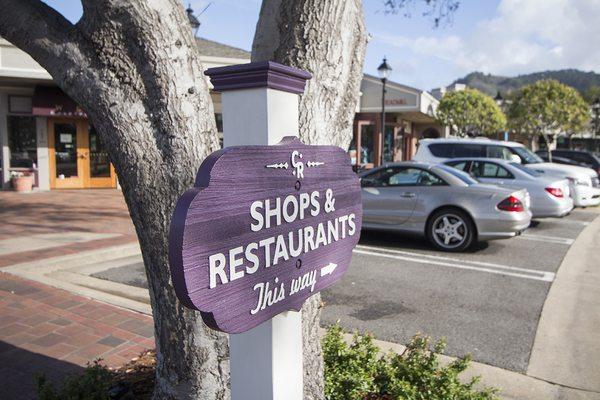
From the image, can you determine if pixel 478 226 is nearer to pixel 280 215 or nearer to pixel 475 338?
pixel 475 338

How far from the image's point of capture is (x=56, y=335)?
4.30 metres

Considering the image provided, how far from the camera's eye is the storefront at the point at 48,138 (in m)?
15.5

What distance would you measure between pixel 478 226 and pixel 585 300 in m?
2.48

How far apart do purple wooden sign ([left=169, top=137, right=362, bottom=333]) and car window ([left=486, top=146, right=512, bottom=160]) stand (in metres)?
12.6

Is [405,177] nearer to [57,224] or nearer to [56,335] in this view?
[56,335]

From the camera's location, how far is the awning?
15.3 m

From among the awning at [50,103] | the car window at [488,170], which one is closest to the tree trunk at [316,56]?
the car window at [488,170]

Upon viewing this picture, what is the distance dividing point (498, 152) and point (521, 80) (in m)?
153

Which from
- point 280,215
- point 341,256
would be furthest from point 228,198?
point 341,256

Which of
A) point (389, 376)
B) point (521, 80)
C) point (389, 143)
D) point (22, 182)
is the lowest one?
point (389, 376)

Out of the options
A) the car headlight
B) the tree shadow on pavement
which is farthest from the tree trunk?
the car headlight

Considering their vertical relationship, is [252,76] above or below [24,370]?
above

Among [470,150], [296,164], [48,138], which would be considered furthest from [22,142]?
[296,164]

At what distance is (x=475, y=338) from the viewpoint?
4500 mm
